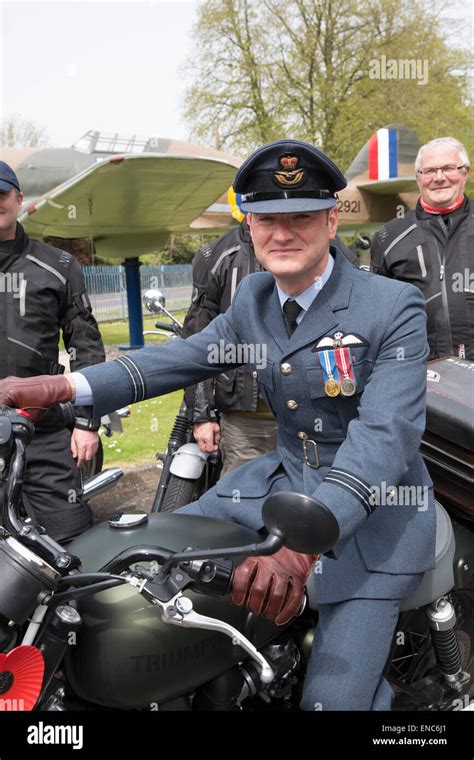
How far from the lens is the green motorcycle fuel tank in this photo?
163 centimetres

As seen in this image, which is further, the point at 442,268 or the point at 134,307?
the point at 134,307

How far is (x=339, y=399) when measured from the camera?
1.98m

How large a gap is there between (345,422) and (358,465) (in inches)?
12.3

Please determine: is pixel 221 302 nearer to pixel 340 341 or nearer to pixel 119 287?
pixel 340 341

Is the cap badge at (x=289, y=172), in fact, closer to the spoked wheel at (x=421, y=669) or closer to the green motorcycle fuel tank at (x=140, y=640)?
the green motorcycle fuel tank at (x=140, y=640)

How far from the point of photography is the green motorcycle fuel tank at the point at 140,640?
163 centimetres

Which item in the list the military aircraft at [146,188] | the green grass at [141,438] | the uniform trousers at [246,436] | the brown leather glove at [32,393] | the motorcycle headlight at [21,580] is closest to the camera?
the motorcycle headlight at [21,580]

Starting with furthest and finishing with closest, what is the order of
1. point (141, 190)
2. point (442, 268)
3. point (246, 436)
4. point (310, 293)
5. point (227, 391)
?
point (141, 190) < point (246, 436) < point (227, 391) < point (442, 268) < point (310, 293)

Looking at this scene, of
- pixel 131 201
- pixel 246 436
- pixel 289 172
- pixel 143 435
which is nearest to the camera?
pixel 289 172

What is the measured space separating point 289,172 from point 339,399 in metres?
0.64

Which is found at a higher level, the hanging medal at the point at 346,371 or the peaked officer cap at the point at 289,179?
the peaked officer cap at the point at 289,179
